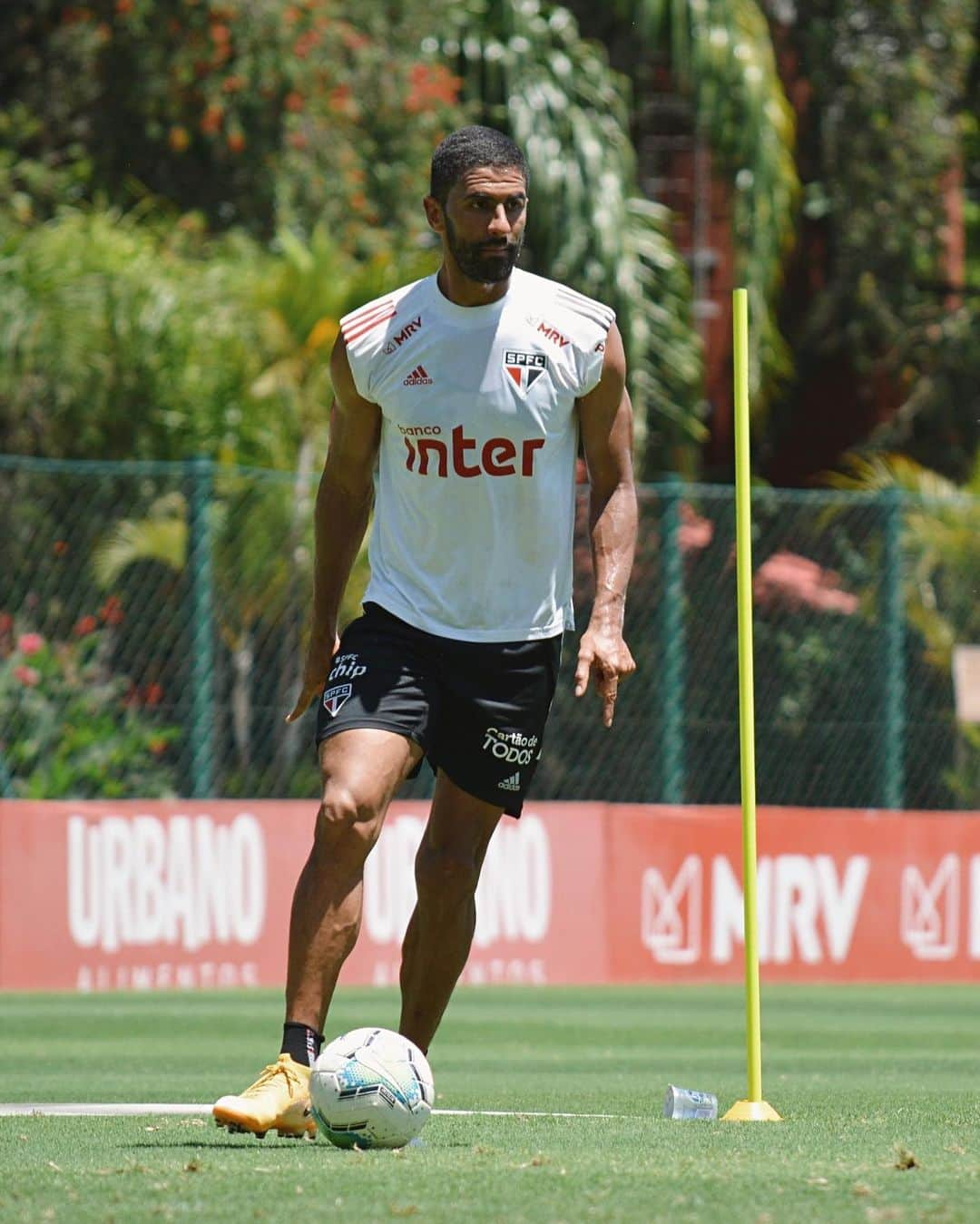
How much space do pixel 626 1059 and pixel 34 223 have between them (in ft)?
40.0

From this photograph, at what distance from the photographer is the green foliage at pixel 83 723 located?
13539 millimetres

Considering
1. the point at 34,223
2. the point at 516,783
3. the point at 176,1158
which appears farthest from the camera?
the point at 34,223

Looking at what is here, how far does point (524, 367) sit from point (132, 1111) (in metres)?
2.22

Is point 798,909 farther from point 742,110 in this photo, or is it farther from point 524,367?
point 524,367

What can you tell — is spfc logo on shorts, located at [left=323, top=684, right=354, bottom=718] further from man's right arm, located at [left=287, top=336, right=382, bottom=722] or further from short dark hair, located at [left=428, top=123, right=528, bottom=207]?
short dark hair, located at [left=428, top=123, right=528, bottom=207]

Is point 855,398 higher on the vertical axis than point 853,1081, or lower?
higher

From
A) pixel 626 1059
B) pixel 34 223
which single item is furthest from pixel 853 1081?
pixel 34 223

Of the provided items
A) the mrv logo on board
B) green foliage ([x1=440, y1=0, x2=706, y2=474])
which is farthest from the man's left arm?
green foliage ([x1=440, y1=0, x2=706, y2=474])

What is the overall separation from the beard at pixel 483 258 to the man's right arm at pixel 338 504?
0.38 metres

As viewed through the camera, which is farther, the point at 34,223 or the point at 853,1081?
the point at 34,223

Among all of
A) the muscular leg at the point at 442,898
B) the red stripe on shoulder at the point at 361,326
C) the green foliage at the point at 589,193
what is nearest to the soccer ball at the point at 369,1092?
the muscular leg at the point at 442,898

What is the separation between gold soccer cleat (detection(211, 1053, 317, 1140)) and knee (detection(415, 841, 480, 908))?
2.35ft

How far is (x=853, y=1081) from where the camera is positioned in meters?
8.34

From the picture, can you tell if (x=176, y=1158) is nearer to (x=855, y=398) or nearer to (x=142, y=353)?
(x=142, y=353)
